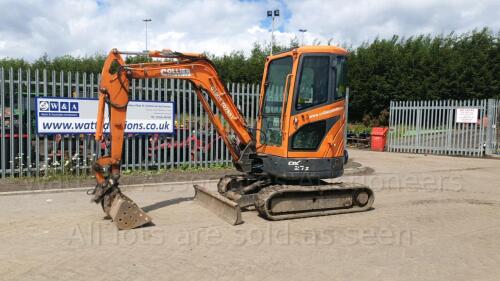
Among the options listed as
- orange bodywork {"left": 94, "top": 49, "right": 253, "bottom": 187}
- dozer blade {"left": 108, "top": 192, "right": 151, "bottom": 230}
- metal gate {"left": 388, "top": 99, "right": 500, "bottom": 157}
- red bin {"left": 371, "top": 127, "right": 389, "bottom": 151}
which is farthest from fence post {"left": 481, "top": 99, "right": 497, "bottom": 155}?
dozer blade {"left": 108, "top": 192, "right": 151, "bottom": 230}

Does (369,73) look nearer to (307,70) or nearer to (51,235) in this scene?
(307,70)

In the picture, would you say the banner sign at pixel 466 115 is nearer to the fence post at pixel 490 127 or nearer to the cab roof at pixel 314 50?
the fence post at pixel 490 127

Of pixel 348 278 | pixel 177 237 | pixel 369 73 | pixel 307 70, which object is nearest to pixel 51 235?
pixel 177 237

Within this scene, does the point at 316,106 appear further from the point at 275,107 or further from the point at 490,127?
the point at 490,127

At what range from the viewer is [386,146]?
68.5 ft

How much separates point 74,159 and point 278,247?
23.1ft

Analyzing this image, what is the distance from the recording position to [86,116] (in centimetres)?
1067

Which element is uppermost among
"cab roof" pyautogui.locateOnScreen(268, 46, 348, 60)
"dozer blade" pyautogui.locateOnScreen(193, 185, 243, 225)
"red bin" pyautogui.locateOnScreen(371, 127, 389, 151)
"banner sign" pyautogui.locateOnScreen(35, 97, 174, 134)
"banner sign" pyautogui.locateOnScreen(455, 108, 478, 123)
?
"cab roof" pyautogui.locateOnScreen(268, 46, 348, 60)

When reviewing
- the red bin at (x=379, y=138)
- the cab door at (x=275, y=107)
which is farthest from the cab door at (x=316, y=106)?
the red bin at (x=379, y=138)

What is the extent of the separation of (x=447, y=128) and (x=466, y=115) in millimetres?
948

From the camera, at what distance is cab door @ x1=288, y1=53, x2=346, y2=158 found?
22.7 feet

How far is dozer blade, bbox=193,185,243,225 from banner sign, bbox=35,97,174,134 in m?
4.24

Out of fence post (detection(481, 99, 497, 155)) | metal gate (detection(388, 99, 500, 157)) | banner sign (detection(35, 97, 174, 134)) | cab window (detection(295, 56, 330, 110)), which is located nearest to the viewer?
cab window (detection(295, 56, 330, 110))

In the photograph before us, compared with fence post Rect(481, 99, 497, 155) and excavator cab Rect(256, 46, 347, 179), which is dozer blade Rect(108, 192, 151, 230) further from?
fence post Rect(481, 99, 497, 155)
